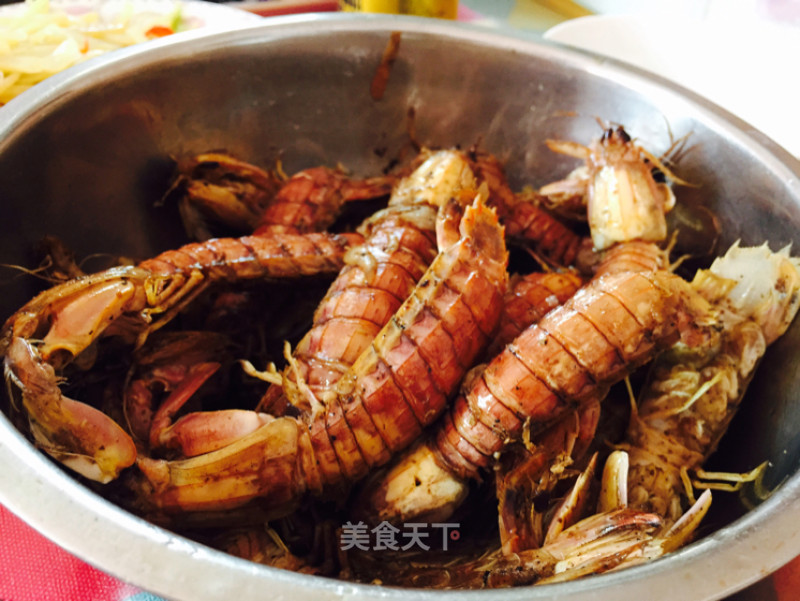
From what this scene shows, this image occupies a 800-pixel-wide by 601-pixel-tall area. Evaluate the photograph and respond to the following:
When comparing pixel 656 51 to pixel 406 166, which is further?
pixel 656 51

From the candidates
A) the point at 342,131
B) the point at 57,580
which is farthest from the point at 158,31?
the point at 57,580

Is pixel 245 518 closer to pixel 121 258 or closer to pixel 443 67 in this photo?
pixel 121 258

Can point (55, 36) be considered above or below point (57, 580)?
Result: above

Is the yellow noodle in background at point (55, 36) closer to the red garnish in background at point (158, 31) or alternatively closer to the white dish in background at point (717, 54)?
the red garnish in background at point (158, 31)

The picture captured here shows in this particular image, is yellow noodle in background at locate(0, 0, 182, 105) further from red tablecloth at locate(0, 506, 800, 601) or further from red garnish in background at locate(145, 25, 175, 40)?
red tablecloth at locate(0, 506, 800, 601)

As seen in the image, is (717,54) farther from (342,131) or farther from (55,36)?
(55,36)

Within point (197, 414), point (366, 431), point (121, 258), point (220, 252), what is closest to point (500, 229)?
point (366, 431)

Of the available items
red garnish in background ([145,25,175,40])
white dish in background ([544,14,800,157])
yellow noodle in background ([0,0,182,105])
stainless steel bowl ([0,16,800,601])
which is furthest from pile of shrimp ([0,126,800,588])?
red garnish in background ([145,25,175,40])

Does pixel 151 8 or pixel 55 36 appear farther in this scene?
pixel 151 8
